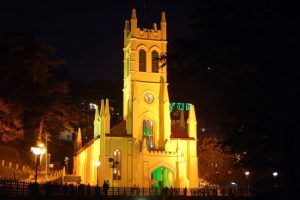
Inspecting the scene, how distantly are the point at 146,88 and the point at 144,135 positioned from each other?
6.41 meters

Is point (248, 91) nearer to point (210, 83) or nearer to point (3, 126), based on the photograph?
point (210, 83)

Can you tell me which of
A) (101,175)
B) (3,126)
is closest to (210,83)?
(3,126)

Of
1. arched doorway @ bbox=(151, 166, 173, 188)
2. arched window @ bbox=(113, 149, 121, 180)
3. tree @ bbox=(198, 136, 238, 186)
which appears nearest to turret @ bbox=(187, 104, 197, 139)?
tree @ bbox=(198, 136, 238, 186)

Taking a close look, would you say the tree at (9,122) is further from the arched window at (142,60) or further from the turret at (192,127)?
the turret at (192,127)

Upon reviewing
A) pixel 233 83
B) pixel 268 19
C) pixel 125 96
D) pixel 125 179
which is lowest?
pixel 125 179

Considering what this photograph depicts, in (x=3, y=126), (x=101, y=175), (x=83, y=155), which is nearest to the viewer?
(x=3, y=126)

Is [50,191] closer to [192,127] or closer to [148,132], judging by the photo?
[148,132]

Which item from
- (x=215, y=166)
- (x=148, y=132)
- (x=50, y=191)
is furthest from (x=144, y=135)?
(x=50, y=191)

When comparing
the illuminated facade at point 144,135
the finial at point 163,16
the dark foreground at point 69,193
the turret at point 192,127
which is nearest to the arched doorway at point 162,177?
the illuminated facade at point 144,135

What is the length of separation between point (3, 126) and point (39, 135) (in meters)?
8.16

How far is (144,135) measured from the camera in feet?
224

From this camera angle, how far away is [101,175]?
63562 millimetres

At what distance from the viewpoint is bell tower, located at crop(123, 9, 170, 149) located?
6794 centimetres

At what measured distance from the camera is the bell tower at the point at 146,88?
67938mm
